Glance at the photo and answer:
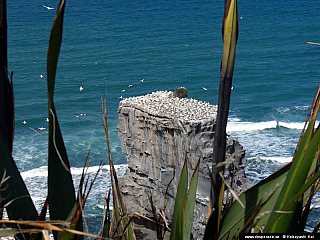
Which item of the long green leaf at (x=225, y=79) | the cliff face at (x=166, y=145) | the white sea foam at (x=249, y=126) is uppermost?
the long green leaf at (x=225, y=79)

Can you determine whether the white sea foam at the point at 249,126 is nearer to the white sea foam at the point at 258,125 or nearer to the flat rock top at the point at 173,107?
the white sea foam at the point at 258,125

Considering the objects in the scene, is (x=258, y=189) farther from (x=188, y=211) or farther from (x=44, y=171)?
(x=44, y=171)

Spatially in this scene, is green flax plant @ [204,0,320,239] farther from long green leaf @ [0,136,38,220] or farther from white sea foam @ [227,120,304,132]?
white sea foam @ [227,120,304,132]

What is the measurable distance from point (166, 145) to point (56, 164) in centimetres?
1123

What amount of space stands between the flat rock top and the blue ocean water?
2344 mm

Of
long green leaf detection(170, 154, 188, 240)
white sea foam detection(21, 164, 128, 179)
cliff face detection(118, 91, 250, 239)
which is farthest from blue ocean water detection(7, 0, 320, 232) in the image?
long green leaf detection(170, 154, 188, 240)

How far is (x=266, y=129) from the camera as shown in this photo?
841 inches

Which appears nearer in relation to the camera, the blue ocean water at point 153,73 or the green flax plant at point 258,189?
the green flax plant at point 258,189

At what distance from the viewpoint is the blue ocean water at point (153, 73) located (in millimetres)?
19234

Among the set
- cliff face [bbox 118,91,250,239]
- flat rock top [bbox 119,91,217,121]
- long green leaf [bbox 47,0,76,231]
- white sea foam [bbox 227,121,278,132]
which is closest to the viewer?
long green leaf [bbox 47,0,76,231]

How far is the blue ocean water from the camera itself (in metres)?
19.2

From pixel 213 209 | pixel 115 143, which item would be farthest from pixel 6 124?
pixel 115 143

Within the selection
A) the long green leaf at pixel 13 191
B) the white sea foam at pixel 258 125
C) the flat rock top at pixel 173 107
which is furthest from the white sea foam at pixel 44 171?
the long green leaf at pixel 13 191

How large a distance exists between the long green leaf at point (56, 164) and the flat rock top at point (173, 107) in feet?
34.2
